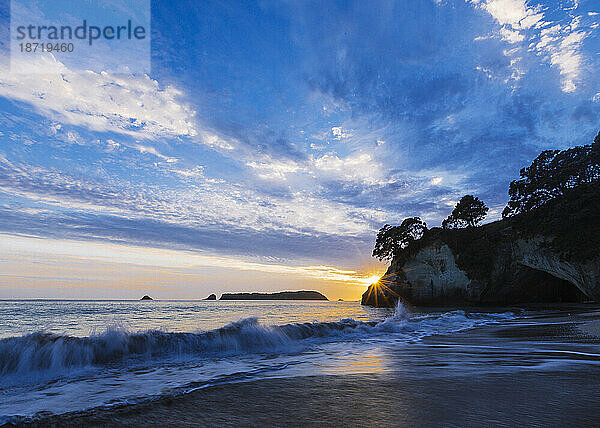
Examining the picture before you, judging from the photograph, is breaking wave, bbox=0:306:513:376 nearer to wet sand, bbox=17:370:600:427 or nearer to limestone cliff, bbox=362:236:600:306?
wet sand, bbox=17:370:600:427

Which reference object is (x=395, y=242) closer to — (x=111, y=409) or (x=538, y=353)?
(x=538, y=353)

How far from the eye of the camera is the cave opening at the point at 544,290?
43.3 metres

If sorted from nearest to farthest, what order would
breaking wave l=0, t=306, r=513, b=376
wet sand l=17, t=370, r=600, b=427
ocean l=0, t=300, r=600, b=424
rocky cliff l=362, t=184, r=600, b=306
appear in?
wet sand l=17, t=370, r=600, b=427, ocean l=0, t=300, r=600, b=424, breaking wave l=0, t=306, r=513, b=376, rocky cliff l=362, t=184, r=600, b=306

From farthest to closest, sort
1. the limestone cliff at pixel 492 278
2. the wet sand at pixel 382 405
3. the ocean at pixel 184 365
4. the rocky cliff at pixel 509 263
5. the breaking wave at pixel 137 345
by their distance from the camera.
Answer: the limestone cliff at pixel 492 278, the rocky cliff at pixel 509 263, the breaking wave at pixel 137 345, the ocean at pixel 184 365, the wet sand at pixel 382 405

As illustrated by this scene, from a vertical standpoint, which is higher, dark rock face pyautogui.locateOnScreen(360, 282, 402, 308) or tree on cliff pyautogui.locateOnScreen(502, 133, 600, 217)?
tree on cliff pyautogui.locateOnScreen(502, 133, 600, 217)

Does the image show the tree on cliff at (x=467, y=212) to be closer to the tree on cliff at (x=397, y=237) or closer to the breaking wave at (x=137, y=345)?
the tree on cliff at (x=397, y=237)

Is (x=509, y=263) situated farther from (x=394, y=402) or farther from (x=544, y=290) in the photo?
(x=394, y=402)

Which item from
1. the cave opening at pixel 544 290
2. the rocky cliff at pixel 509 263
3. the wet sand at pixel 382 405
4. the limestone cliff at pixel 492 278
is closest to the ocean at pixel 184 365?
the wet sand at pixel 382 405

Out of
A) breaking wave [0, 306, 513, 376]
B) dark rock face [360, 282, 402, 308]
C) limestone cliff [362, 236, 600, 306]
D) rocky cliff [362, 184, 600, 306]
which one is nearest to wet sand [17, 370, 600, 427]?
breaking wave [0, 306, 513, 376]

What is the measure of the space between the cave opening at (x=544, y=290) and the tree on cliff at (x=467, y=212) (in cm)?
1007

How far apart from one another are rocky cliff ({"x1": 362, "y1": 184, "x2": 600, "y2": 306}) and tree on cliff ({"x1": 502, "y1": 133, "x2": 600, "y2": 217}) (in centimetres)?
179

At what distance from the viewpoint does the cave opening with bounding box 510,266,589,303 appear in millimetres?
43312

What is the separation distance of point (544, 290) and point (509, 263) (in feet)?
38.1

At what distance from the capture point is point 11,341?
5.91 m
